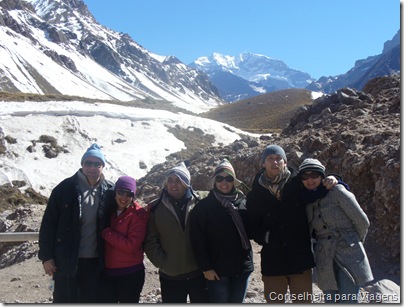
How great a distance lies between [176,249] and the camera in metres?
4.38

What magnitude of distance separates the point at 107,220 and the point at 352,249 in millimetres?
2604

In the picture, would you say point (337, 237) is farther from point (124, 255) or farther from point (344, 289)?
point (124, 255)

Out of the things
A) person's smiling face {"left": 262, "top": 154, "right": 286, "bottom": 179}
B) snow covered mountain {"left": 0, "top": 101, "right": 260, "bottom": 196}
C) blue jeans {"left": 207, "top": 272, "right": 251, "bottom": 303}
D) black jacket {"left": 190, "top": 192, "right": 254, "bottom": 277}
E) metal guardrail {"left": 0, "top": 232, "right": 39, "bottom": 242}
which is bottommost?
blue jeans {"left": 207, "top": 272, "right": 251, "bottom": 303}

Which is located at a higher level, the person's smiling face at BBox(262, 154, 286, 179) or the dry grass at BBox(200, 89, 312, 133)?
the dry grass at BBox(200, 89, 312, 133)

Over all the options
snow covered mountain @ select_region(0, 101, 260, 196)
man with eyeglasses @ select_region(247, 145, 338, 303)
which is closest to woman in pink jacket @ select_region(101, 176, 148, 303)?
man with eyeglasses @ select_region(247, 145, 338, 303)

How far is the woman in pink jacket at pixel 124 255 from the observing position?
173 inches

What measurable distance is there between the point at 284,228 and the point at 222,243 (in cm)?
67

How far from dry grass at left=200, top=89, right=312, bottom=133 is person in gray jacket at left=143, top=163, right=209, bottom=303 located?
5591cm

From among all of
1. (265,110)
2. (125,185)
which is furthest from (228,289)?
(265,110)

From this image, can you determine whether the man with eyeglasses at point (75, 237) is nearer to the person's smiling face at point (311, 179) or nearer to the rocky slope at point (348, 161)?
the rocky slope at point (348, 161)

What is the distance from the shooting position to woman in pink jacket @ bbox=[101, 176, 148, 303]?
440cm

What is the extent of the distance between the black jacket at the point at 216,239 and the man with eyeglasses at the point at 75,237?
1.04 m

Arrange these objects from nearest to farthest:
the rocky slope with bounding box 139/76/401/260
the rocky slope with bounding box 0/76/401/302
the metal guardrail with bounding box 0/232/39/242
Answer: the metal guardrail with bounding box 0/232/39/242, the rocky slope with bounding box 0/76/401/302, the rocky slope with bounding box 139/76/401/260

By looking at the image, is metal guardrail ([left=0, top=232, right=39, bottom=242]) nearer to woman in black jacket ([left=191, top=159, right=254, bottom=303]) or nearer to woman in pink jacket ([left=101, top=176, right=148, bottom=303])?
woman in pink jacket ([left=101, top=176, right=148, bottom=303])
